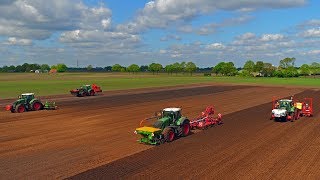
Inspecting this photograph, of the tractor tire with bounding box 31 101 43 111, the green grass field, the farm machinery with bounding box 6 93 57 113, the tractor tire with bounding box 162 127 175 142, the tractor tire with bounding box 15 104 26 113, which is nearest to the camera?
the tractor tire with bounding box 162 127 175 142

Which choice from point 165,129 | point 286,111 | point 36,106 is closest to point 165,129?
point 165,129

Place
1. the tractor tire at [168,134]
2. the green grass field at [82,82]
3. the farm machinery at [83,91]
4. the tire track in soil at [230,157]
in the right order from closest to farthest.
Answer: the tire track in soil at [230,157] → the tractor tire at [168,134] → the farm machinery at [83,91] → the green grass field at [82,82]

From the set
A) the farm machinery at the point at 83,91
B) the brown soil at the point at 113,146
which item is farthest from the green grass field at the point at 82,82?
the brown soil at the point at 113,146

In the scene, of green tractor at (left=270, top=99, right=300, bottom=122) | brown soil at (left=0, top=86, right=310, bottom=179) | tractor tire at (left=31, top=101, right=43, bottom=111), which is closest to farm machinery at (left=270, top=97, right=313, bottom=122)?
green tractor at (left=270, top=99, right=300, bottom=122)

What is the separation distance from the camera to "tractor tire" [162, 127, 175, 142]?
71.2 ft

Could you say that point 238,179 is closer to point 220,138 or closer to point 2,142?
point 220,138

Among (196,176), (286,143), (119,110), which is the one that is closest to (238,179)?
(196,176)

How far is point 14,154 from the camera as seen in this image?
1939 cm

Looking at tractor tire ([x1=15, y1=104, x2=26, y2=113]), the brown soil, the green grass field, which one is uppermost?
tractor tire ([x1=15, y1=104, x2=26, y2=113])

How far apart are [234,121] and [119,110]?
13.5 metres

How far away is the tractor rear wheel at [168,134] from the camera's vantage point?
71.3 ft

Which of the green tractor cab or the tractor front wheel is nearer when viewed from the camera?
the green tractor cab

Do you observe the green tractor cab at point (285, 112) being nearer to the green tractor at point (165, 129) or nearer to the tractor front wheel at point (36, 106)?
the green tractor at point (165, 129)

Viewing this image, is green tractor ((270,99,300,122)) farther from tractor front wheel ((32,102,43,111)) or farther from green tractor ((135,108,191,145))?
tractor front wheel ((32,102,43,111))
